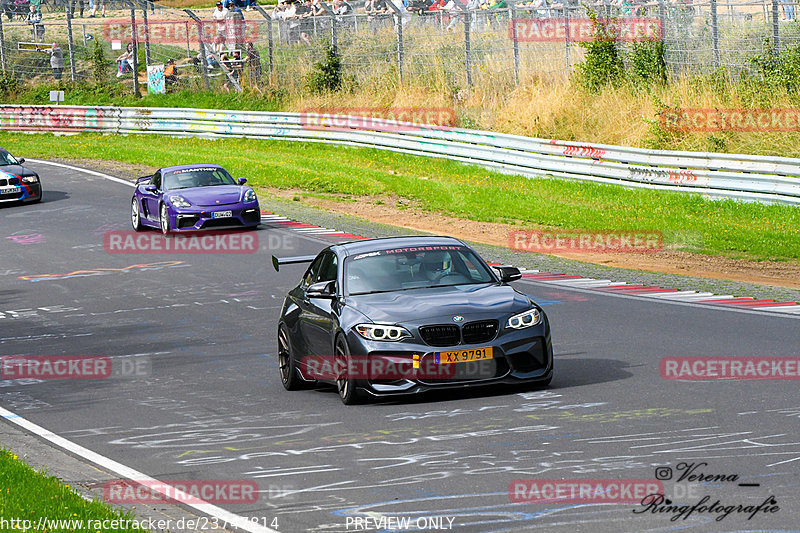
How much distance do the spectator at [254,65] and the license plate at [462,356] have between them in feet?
126

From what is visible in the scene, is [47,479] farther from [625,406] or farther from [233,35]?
[233,35]

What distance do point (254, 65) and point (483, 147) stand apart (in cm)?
1791

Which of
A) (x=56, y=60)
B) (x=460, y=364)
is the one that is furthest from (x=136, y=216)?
(x=56, y=60)

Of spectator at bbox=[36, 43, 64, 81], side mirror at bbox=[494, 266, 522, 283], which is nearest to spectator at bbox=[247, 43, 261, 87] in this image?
spectator at bbox=[36, 43, 64, 81]

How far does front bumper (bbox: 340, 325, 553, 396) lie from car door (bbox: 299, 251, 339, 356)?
0.66 metres

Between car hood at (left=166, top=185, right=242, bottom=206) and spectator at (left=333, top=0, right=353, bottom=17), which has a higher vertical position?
spectator at (left=333, top=0, right=353, bottom=17)

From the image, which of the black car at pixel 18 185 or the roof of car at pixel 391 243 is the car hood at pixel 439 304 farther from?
the black car at pixel 18 185

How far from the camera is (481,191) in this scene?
96.8 ft

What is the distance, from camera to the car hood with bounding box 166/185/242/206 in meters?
25.3

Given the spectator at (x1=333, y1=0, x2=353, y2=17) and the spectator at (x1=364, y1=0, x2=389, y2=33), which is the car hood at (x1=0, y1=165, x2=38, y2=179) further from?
the spectator at (x1=333, y1=0, x2=353, y2=17)

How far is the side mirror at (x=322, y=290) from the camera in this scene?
1176 cm

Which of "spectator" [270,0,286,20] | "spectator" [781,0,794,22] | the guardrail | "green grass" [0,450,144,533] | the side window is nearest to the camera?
"green grass" [0,450,144,533]

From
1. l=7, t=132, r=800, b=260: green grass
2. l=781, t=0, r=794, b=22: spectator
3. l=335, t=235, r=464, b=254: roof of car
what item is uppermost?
l=781, t=0, r=794, b=22: spectator

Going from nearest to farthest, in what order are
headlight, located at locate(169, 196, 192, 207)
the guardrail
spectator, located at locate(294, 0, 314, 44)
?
the guardrail < headlight, located at locate(169, 196, 192, 207) < spectator, located at locate(294, 0, 314, 44)
